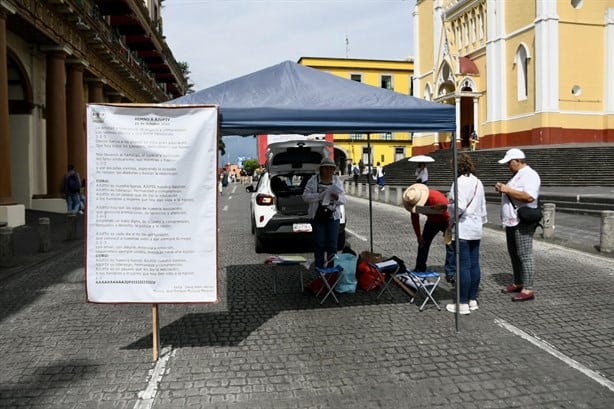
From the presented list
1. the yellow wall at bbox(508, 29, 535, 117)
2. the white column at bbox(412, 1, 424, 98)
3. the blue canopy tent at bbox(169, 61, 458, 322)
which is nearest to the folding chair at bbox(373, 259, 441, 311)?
the blue canopy tent at bbox(169, 61, 458, 322)

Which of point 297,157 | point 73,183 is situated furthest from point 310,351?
point 73,183

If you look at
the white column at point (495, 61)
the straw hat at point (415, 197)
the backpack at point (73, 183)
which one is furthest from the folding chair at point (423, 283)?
the white column at point (495, 61)

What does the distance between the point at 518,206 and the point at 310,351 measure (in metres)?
3.20

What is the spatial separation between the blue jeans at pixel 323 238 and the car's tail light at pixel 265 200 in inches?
123

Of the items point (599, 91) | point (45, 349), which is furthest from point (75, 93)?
point (599, 91)

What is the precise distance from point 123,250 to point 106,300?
0.47 m

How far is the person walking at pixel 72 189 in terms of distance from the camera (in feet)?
61.3

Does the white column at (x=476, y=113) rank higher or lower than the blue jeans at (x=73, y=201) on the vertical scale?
higher

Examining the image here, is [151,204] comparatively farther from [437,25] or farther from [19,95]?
[437,25]

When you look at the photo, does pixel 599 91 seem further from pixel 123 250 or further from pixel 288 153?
pixel 123 250

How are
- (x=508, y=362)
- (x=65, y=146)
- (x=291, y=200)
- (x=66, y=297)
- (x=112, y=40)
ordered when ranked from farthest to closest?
(x=112, y=40) < (x=65, y=146) < (x=291, y=200) < (x=66, y=297) < (x=508, y=362)

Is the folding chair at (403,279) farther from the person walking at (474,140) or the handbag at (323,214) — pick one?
the person walking at (474,140)

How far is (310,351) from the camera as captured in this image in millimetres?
5031

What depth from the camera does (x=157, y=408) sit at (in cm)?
389
